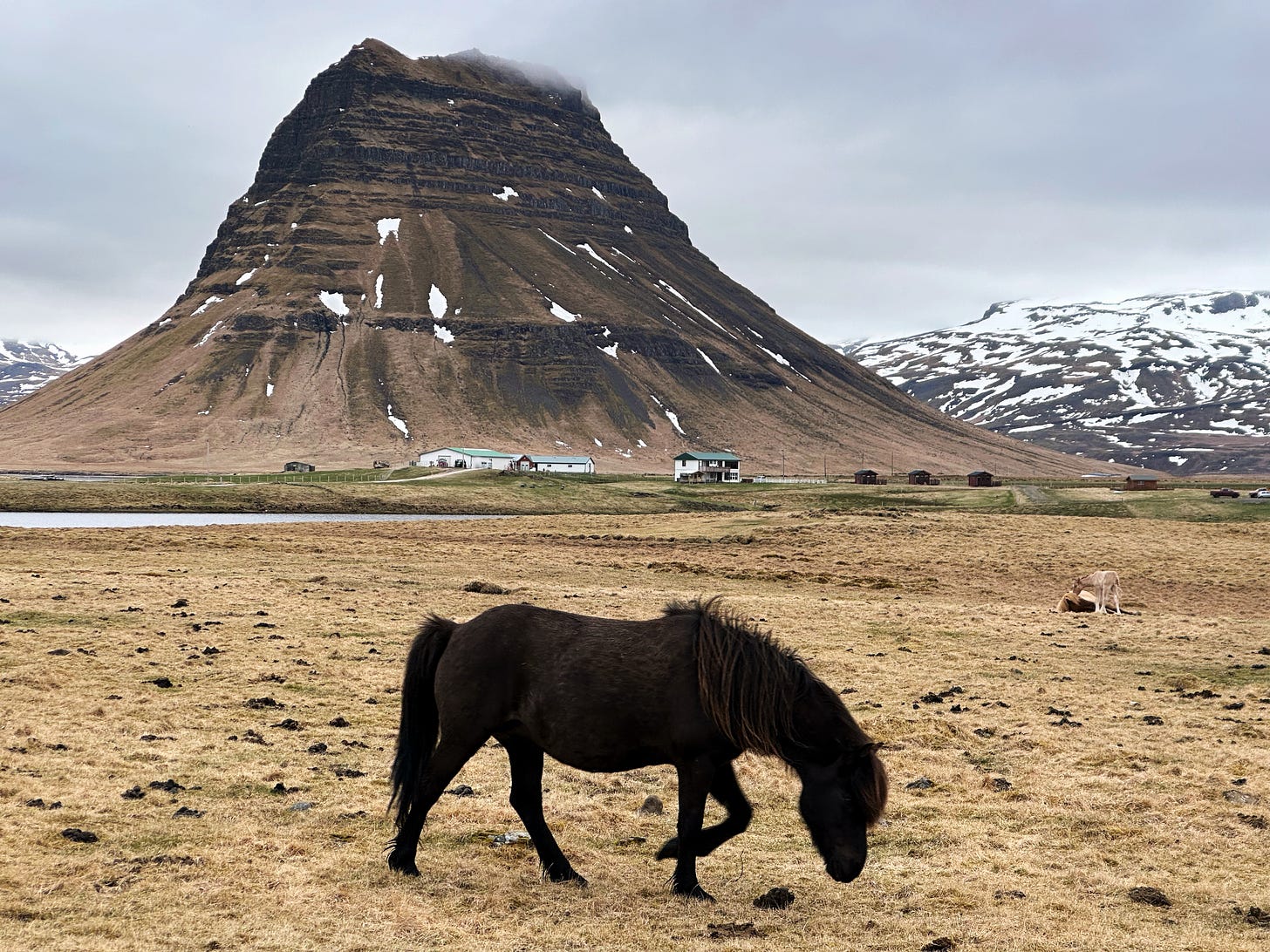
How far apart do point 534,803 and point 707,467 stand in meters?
166

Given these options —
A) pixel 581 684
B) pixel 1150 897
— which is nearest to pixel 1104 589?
pixel 1150 897

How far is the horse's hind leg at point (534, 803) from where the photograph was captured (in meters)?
11.4

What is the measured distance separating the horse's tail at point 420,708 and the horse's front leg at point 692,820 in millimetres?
3038

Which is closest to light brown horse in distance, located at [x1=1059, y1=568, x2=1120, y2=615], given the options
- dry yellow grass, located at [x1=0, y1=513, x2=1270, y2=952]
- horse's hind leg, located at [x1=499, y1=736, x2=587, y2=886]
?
dry yellow grass, located at [x1=0, y1=513, x2=1270, y2=952]

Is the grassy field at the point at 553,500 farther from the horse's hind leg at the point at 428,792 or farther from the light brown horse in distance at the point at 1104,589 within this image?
the horse's hind leg at the point at 428,792

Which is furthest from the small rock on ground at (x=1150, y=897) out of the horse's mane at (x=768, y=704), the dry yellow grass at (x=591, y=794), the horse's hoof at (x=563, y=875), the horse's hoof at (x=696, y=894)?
the horse's hoof at (x=563, y=875)

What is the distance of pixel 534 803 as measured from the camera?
39.0 feet

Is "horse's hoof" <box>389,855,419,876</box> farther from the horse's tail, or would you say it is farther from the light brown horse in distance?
the light brown horse in distance

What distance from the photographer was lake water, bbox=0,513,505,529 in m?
86.3

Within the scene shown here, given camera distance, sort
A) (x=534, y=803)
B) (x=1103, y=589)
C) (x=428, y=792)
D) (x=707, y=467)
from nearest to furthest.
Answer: (x=428, y=792) < (x=534, y=803) < (x=1103, y=589) < (x=707, y=467)

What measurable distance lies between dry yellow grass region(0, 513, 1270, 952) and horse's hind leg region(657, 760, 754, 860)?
1.90ft

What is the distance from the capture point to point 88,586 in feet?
107

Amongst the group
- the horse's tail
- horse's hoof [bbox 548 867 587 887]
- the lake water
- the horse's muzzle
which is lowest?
the lake water

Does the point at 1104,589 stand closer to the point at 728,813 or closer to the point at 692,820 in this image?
the point at 728,813
